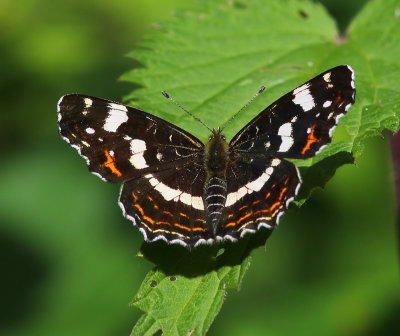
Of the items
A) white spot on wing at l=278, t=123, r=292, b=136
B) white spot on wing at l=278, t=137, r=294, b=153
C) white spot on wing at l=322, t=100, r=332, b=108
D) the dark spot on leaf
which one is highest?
the dark spot on leaf

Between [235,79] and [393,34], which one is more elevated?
[393,34]

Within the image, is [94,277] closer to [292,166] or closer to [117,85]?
[117,85]

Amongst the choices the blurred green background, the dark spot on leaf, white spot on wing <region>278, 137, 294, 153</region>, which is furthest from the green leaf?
the blurred green background

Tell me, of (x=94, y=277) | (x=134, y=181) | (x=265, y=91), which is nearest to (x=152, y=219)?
(x=134, y=181)

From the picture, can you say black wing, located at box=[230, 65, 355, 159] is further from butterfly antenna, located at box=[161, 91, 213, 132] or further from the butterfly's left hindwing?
the butterfly's left hindwing

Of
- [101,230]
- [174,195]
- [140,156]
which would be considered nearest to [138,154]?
[140,156]

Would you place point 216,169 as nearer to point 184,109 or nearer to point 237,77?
point 184,109

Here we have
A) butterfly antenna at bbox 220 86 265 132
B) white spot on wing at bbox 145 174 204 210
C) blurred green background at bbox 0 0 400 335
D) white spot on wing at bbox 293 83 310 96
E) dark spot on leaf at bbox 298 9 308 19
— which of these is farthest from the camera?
blurred green background at bbox 0 0 400 335
